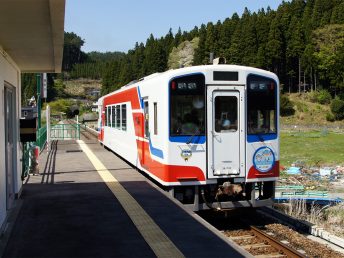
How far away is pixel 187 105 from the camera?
34.1ft

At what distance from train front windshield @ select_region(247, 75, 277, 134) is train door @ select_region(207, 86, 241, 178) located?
0.30 metres

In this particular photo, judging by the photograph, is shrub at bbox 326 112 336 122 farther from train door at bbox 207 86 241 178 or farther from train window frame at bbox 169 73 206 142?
train window frame at bbox 169 73 206 142

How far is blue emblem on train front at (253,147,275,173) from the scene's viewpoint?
1055 centimetres

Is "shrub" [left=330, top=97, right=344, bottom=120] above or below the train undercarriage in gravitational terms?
above

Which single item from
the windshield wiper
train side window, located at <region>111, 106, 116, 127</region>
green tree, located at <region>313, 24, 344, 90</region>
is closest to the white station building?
the windshield wiper

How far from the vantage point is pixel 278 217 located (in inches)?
479

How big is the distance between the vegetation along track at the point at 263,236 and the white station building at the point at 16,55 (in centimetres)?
444

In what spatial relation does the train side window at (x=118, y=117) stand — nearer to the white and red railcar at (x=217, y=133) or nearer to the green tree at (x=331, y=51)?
the white and red railcar at (x=217, y=133)

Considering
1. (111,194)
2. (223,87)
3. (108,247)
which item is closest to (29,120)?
(111,194)

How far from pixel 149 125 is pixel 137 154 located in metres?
2.55

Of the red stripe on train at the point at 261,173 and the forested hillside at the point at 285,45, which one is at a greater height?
the forested hillside at the point at 285,45

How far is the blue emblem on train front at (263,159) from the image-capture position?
10.6 metres

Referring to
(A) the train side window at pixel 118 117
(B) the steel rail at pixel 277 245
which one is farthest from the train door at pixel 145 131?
(A) the train side window at pixel 118 117

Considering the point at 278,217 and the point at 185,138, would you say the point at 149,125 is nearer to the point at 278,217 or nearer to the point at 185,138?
the point at 185,138
